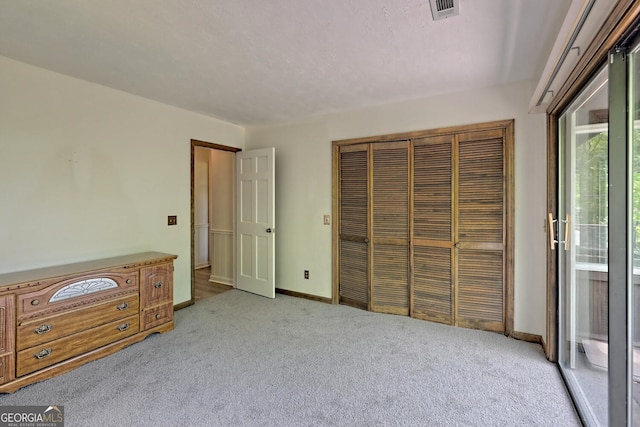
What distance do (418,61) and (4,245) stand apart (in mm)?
3507

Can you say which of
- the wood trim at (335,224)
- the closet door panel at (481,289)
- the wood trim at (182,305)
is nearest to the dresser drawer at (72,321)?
the wood trim at (182,305)

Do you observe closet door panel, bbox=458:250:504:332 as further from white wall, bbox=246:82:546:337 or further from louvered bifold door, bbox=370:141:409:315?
louvered bifold door, bbox=370:141:409:315

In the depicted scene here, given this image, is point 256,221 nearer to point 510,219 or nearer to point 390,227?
point 390,227

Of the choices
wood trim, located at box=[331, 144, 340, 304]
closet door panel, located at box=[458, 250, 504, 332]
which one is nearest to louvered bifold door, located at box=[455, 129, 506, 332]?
closet door panel, located at box=[458, 250, 504, 332]

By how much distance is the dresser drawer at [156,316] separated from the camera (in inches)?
105

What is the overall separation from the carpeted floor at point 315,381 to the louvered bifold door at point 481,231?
0.25m

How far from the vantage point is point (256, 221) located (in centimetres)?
402

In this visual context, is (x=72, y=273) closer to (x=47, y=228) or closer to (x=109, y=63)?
(x=47, y=228)

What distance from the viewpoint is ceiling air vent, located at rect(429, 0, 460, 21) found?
1550mm

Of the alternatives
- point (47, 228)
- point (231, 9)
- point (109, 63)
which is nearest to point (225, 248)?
→ point (47, 228)

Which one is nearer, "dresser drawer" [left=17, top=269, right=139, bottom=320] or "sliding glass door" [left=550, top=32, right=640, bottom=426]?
"sliding glass door" [left=550, top=32, right=640, bottom=426]

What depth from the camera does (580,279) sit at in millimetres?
1933

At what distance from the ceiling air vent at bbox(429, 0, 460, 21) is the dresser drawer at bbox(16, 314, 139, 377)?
10.6 ft

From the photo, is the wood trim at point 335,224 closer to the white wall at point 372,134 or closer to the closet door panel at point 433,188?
the white wall at point 372,134
